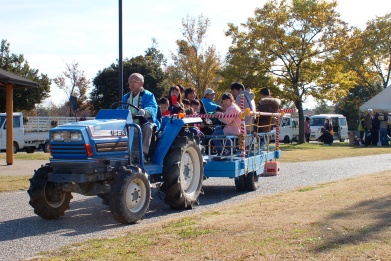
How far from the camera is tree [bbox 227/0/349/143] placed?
34.7 metres

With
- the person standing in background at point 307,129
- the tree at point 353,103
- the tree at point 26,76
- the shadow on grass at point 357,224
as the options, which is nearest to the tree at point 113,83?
the tree at point 26,76

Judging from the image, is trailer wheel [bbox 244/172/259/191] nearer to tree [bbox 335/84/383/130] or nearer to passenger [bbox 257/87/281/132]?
passenger [bbox 257/87/281/132]

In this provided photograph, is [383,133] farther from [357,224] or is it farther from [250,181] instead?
[357,224]

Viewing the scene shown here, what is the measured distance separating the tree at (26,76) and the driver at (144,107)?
3651 cm

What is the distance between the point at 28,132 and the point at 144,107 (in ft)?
77.1

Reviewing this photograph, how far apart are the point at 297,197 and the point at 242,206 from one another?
117cm

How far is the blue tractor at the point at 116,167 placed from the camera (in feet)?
27.5

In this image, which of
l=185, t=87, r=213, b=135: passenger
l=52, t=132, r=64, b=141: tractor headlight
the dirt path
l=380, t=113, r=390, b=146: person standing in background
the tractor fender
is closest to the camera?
l=52, t=132, r=64, b=141: tractor headlight

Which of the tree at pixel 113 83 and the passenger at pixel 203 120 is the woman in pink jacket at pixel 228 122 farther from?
the tree at pixel 113 83

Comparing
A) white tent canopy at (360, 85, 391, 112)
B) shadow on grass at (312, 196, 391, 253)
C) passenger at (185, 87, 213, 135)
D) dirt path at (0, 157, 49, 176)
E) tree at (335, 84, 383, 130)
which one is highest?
tree at (335, 84, 383, 130)

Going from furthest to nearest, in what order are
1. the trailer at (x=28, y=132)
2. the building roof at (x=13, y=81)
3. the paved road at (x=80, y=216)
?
the trailer at (x=28, y=132) < the building roof at (x=13, y=81) < the paved road at (x=80, y=216)

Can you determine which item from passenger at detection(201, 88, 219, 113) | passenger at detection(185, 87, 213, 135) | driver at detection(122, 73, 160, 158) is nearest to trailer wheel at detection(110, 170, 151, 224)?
driver at detection(122, 73, 160, 158)

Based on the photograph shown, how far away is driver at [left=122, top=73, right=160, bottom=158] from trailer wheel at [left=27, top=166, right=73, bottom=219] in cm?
152

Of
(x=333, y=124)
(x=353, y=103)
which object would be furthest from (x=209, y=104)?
(x=353, y=103)
